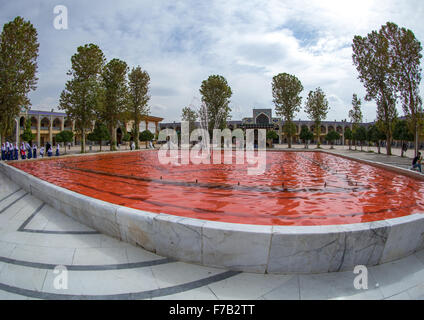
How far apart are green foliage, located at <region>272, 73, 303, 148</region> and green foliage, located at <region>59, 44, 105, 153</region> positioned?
22676 mm

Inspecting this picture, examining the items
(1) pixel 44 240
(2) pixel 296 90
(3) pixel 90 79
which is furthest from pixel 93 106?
(2) pixel 296 90

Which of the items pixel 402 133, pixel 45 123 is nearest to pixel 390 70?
pixel 402 133

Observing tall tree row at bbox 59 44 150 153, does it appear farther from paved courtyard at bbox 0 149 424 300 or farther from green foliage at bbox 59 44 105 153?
paved courtyard at bbox 0 149 424 300

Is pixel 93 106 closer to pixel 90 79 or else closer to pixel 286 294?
pixel 90 79

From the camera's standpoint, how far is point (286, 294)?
7.25ft

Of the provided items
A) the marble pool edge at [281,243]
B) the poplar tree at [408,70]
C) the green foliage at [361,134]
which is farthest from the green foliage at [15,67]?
the green foliage at [361,134]

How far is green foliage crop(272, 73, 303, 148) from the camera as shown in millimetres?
33906

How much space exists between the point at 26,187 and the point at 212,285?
662 cm

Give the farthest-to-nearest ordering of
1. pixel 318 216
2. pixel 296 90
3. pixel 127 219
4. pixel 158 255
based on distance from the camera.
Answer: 1. pixel 296 90
2. pixel 318 216
3. pixel 127 219
4. pixel 158 255

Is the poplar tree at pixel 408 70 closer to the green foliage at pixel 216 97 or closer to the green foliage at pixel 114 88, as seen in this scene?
the green foliage at pixel 216 97

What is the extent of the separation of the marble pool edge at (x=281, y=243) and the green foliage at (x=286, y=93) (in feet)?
110

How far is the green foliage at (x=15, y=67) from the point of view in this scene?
54.2ft

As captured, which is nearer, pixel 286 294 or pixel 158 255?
pixel 286 294

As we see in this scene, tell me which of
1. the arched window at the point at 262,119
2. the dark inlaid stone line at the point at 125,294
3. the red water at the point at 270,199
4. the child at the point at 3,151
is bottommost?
the dark inlaid stone line at the point at 125,294
